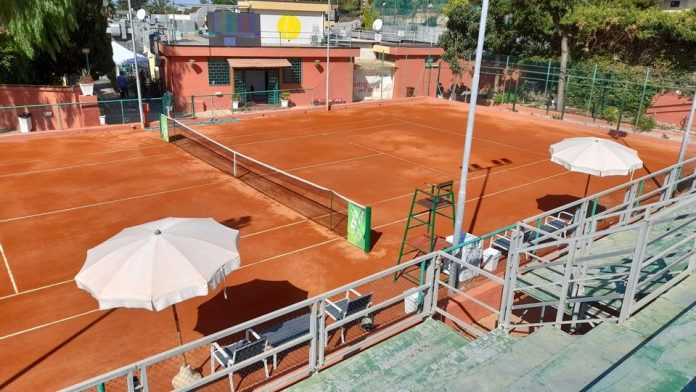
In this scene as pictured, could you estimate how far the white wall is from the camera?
126 ft

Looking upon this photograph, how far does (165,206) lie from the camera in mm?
16812

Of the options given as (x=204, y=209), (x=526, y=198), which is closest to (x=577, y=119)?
(x=526, y=198)

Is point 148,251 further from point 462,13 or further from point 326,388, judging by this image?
point 462,13

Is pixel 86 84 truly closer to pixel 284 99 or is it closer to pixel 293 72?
pixel 284 99

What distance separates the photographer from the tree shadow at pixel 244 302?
10430 millimetres

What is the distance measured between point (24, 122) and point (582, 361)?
27.8m

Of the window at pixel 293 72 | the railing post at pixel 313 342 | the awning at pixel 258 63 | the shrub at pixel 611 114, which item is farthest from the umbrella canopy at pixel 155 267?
the shrub at pixel 611 114

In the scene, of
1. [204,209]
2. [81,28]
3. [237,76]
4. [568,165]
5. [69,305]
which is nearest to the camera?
[69,305]

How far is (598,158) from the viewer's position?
14.2 m

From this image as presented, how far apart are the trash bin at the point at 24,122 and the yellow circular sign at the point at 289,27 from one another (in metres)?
18.9

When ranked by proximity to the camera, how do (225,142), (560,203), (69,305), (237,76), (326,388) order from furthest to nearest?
(237,76), (225,142), (560,203), (69,305), (326,388)

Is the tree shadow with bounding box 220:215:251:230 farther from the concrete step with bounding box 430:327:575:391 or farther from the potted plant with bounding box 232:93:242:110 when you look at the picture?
the potted plant with bounding box 232:93:242:110

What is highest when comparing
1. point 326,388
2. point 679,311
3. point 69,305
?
point 679,311

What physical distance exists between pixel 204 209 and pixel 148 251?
864cm
